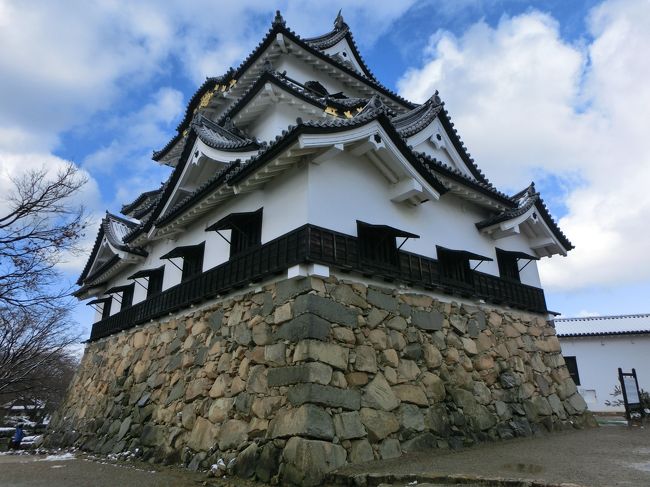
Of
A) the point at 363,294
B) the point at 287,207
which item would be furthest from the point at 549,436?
the point at 287,207

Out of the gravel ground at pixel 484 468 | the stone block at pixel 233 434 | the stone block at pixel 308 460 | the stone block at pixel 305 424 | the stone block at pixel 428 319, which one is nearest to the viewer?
the gravel ground at pixel 484 468

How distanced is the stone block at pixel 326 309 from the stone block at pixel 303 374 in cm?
83

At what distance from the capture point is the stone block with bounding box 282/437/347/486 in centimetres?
571

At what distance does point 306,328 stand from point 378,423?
190 cm

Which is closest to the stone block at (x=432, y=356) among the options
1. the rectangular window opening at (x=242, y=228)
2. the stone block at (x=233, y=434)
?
the stone block at (x=233, y=434)

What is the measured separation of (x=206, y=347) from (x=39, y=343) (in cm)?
1535

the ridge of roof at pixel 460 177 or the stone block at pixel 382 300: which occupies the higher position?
the ridge of roof at pixel 460 177

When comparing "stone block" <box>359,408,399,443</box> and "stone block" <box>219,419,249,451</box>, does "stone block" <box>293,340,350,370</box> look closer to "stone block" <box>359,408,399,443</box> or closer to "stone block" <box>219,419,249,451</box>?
"stone block" <box>359,408,399,443</box>

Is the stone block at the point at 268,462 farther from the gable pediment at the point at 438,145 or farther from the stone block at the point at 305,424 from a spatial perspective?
the gable pediment at the point at 438,145

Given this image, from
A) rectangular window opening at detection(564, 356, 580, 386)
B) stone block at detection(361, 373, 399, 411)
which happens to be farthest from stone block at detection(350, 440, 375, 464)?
rectangular window opening at detection(564, 356, 580, 386)

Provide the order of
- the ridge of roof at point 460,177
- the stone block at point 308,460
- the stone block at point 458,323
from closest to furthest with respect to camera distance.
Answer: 1. the stone block at point 308,460
2. the stone block at point 458,323
3. the ridge of roof at point 460,177

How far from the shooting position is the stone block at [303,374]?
6422mm

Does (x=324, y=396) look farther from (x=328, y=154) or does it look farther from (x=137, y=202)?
(x=137, y=202)

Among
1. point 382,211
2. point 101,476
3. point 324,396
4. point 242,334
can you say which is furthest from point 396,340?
point 101,476
